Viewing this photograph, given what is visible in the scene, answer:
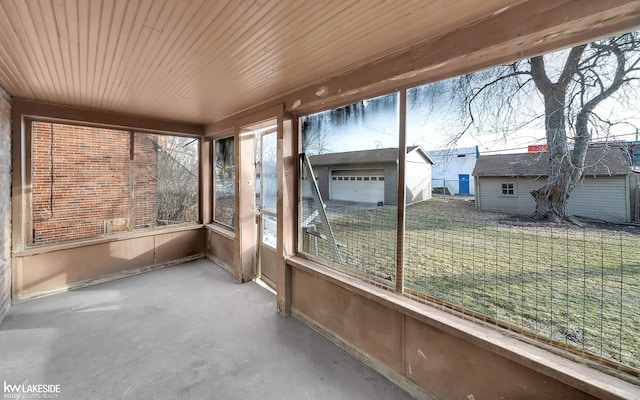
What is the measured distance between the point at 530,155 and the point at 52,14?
9.13 feet

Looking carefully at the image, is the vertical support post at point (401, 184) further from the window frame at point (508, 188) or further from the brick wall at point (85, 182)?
the brick wall at point (85, 182)

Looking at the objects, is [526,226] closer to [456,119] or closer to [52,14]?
[456,119]

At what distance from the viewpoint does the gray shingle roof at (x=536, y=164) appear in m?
1.15

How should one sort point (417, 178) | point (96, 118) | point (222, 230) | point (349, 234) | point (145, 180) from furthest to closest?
point (222, 230)
point (145, 180)
point (96, 118)
point (349, 234)
point (417, 178)

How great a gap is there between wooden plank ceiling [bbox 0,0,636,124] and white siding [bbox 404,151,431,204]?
0.79m

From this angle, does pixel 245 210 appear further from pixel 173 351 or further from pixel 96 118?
pixel 96 118

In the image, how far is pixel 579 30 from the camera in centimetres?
122

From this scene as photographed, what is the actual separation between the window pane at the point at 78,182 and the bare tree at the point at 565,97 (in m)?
4.81

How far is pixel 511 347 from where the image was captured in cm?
137

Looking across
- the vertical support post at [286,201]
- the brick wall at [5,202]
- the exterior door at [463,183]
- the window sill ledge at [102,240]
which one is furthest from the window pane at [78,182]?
the exterior door at [463,183]

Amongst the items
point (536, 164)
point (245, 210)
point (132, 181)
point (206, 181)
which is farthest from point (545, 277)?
point (132, 181)

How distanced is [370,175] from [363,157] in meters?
0.18

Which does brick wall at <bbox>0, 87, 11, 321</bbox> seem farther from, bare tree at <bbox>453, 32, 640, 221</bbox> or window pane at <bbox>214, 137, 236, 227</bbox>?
bare tree at <bbox>453, 32, 640, 221</bbox>

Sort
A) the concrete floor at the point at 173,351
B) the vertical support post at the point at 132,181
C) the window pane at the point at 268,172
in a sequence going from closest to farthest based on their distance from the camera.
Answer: the concrete floor at the point at 173,351 < the window pane at the point at 268,172 < the vertical support post at the point at 132,181
